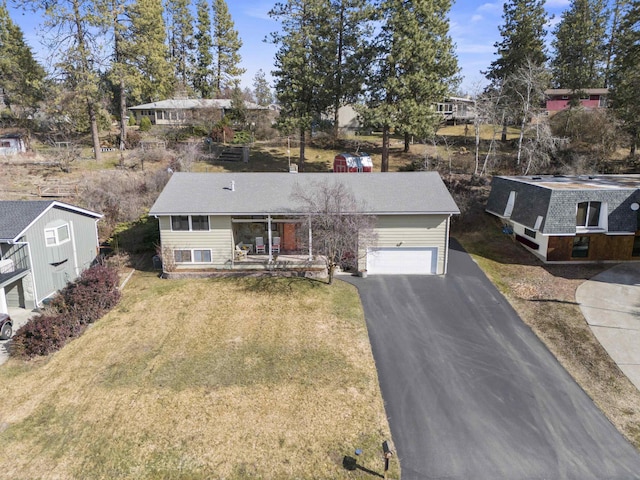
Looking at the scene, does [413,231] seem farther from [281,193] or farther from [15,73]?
[15,73]

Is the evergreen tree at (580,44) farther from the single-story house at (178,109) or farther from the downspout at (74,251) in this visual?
the downspout at (74,251)

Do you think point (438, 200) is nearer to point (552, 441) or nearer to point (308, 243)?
point (308, 243)

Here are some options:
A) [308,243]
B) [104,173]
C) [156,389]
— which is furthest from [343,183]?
[104,173]

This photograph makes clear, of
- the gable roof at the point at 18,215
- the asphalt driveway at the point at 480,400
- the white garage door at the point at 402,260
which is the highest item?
the gable roof at the point at 18,215

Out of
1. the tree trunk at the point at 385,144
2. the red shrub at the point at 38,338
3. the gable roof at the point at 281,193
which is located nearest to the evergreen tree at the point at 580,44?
the tree trunk at the point at 385,144

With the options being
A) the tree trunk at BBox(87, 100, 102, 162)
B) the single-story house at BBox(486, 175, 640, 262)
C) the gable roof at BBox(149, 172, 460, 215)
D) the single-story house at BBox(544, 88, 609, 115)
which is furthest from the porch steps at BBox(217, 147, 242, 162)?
the single-story house at BBox(544, 88, 609, 115)

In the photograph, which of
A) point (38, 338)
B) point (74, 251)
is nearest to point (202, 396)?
point (38, 338)
